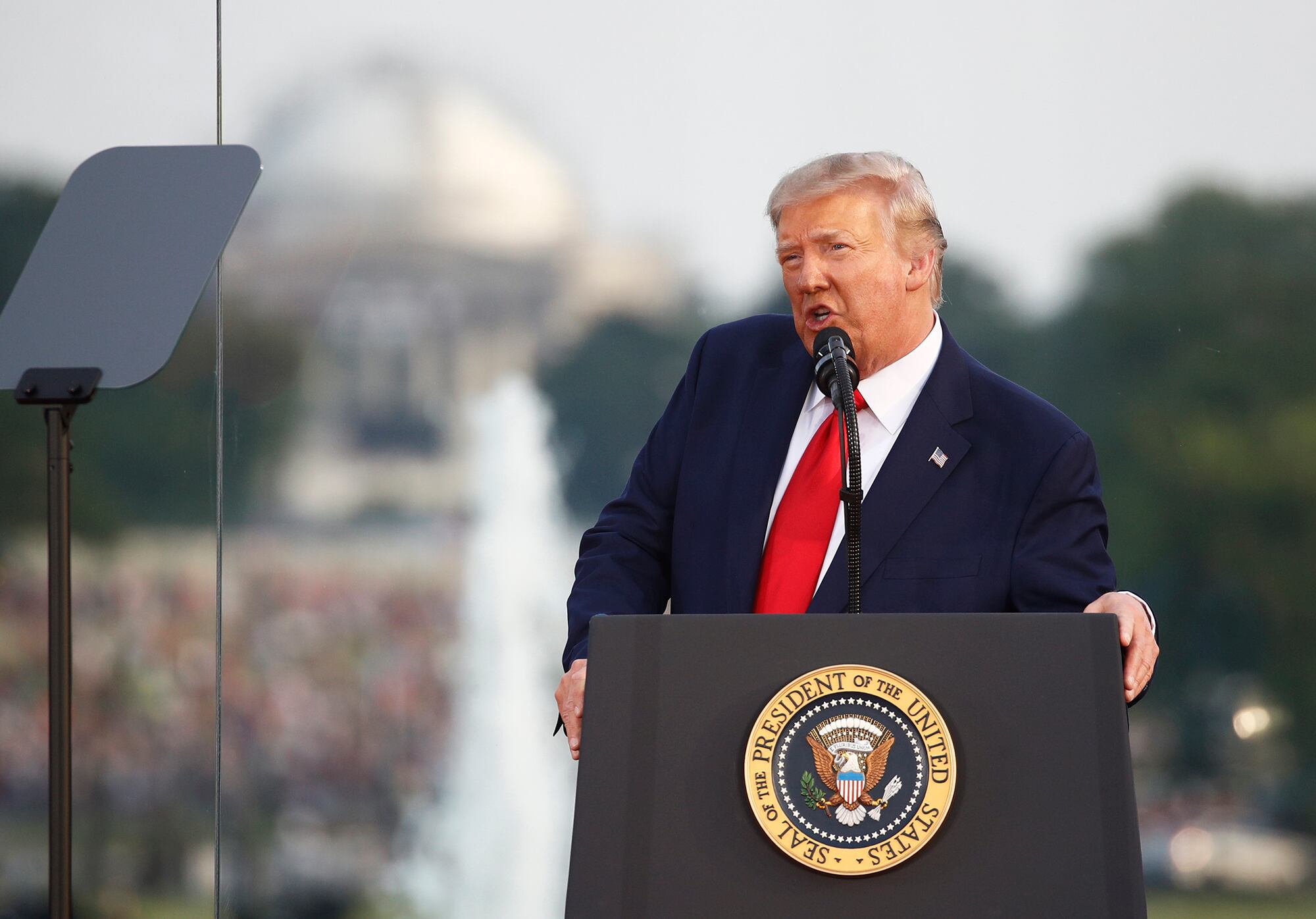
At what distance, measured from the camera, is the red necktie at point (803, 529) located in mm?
1600

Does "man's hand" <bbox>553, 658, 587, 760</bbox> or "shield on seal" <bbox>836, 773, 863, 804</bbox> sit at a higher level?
"man's hand" <bbox>553, 658, 587, 760</bbox>

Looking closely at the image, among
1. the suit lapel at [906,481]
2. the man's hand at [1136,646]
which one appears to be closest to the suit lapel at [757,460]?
the suit lapel at [906,481]

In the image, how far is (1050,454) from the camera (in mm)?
1589

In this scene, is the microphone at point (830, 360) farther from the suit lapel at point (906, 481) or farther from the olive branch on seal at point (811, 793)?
the olive branch on seal at point (811, 793)

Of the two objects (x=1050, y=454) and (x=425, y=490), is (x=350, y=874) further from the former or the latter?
(x=1050, y=454)

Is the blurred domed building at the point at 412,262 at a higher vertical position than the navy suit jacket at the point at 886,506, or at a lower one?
higher

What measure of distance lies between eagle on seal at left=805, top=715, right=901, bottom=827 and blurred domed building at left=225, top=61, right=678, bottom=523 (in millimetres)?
2252

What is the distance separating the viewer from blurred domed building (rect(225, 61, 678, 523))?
322 cm

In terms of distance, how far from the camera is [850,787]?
40.0 inches

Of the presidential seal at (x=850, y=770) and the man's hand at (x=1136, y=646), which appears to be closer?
the presidential seal at (x=850, y=770)

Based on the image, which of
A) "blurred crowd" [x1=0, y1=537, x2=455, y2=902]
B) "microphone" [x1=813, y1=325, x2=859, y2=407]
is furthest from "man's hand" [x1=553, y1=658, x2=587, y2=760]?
"blurred crowd" [x1=0, y1=537, x2=455, y2=902]

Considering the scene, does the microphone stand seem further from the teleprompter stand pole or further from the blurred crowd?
the blurred crowd

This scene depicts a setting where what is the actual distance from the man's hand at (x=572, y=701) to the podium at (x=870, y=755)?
0.21 meters

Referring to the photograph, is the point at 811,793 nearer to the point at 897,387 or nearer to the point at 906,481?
the point at 906,481
